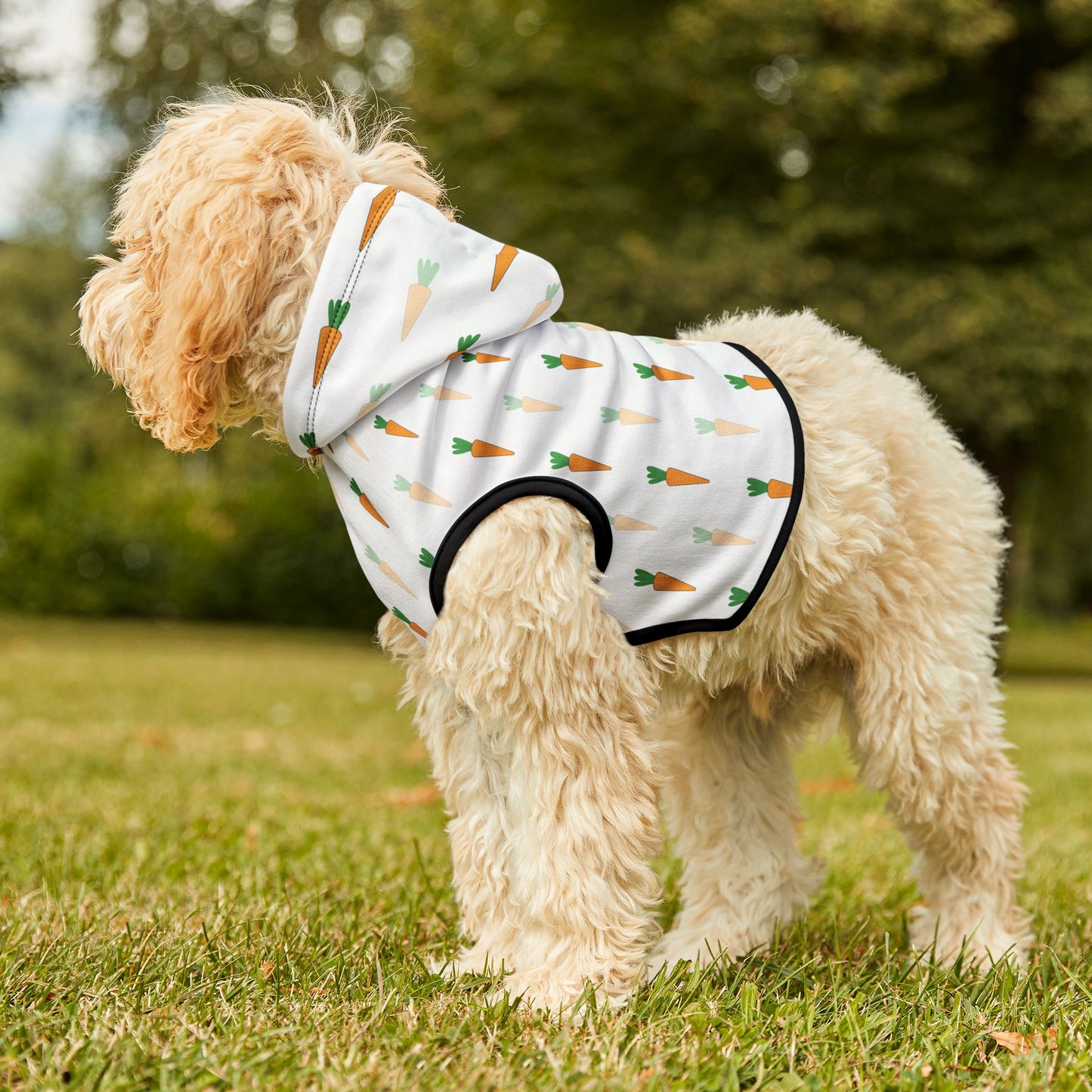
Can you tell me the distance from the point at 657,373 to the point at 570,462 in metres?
0.35

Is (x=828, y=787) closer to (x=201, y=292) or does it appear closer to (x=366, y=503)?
(x=366, y=503)

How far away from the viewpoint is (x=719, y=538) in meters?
2.57

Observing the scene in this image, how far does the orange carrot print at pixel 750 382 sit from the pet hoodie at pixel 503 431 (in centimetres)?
6

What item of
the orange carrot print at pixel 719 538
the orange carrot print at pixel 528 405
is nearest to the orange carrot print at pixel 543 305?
the orange carrot print at pixel 528 405

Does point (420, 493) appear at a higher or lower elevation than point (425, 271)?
lower

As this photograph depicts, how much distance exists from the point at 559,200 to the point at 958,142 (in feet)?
16.7

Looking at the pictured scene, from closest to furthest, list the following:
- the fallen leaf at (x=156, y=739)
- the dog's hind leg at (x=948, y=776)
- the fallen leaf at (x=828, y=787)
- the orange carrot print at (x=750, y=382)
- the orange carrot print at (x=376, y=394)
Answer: the orange carrot print at (x=376, y=394) < the orange carrot print at (x=750, y=382) < the dog's hind leg at (x=948, y=776) < the fallen leaf at (x=828, y=787) < the fallen leaf at (x=156, y=739)

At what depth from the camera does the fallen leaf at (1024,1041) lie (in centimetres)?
234

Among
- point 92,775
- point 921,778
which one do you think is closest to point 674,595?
point 921,778

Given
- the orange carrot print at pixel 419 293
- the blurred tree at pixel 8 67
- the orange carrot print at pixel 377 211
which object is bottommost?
the orange carrot print at pixel 419 293

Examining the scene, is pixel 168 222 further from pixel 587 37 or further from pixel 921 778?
pixel 587 37

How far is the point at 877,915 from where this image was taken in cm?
362

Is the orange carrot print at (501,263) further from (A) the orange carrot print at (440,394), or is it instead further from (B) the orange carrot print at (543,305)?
(A) the orange carrot print at (440,394)

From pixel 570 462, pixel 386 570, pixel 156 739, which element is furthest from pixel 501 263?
pixel 156 739
